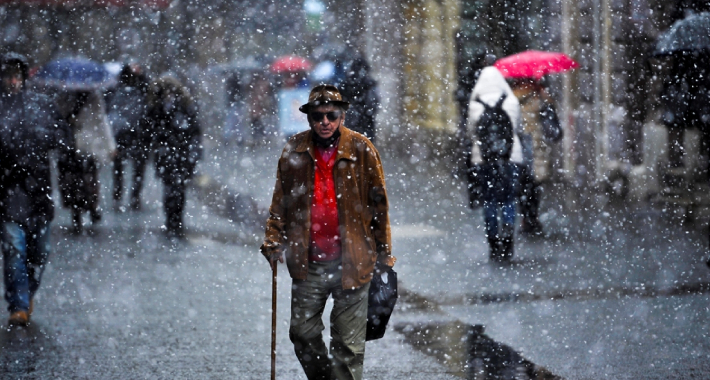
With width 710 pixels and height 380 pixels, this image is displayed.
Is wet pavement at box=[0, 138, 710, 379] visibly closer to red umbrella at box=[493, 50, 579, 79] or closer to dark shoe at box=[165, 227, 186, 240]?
dark shoe at box=[165, 227, 186, 240]

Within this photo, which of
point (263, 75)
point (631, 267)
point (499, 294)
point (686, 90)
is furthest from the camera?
point (263, 75)

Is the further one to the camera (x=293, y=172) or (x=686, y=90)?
(x=686, y=90)

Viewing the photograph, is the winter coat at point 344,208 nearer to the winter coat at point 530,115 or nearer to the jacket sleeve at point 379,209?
the jacket sleeve at point 379,209

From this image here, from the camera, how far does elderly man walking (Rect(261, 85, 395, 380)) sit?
4395 mm

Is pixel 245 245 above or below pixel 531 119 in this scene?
below

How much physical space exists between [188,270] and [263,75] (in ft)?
62.6

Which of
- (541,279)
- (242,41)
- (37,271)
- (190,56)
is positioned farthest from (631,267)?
(190,56)

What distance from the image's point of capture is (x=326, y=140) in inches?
174

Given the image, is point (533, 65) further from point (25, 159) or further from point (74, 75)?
point (25, 159)

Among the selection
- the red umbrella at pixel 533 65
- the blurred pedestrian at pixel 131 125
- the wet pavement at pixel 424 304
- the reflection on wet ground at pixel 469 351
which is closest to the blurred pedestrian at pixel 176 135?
the wet pavement at pixel 424 304

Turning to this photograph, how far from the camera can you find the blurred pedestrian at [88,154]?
11227 mm

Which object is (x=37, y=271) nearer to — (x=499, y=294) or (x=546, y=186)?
(x=499, y=294)

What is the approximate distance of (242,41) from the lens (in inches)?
1340

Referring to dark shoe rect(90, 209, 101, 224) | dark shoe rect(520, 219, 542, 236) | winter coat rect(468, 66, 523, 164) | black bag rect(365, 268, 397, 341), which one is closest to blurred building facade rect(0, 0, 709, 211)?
dark shoe rect(520, 219, 542, 236)
